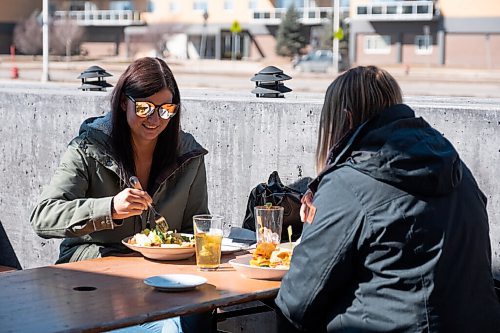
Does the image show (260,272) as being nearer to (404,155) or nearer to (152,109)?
(404,155)

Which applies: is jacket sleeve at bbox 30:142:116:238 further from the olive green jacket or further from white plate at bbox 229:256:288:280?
white plate at bbox 229:256:288:280

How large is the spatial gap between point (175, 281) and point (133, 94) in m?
1.16

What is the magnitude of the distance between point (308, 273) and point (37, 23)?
6118 centimetres

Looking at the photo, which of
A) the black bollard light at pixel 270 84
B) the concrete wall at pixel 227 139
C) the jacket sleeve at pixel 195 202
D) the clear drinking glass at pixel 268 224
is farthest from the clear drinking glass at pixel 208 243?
the black bollard light at pixel 270 84

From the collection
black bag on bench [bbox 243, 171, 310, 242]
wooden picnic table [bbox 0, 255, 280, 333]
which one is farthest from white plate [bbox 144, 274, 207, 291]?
black bag on bench [bbox 243, 171, 310, 242]

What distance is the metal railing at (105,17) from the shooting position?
213 ft

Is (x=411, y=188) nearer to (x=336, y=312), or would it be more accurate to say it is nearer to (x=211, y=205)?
(x=336, y=312)

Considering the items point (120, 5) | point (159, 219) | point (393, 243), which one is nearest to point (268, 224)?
point (159, 219)

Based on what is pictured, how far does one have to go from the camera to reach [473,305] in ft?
9.95

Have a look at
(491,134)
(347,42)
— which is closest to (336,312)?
(491,134)

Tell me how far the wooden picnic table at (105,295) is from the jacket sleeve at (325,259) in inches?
9.5

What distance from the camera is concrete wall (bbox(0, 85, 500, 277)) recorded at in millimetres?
4777

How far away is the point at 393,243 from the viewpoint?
2.94 meters

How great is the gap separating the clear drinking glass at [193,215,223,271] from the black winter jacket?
56 cm
